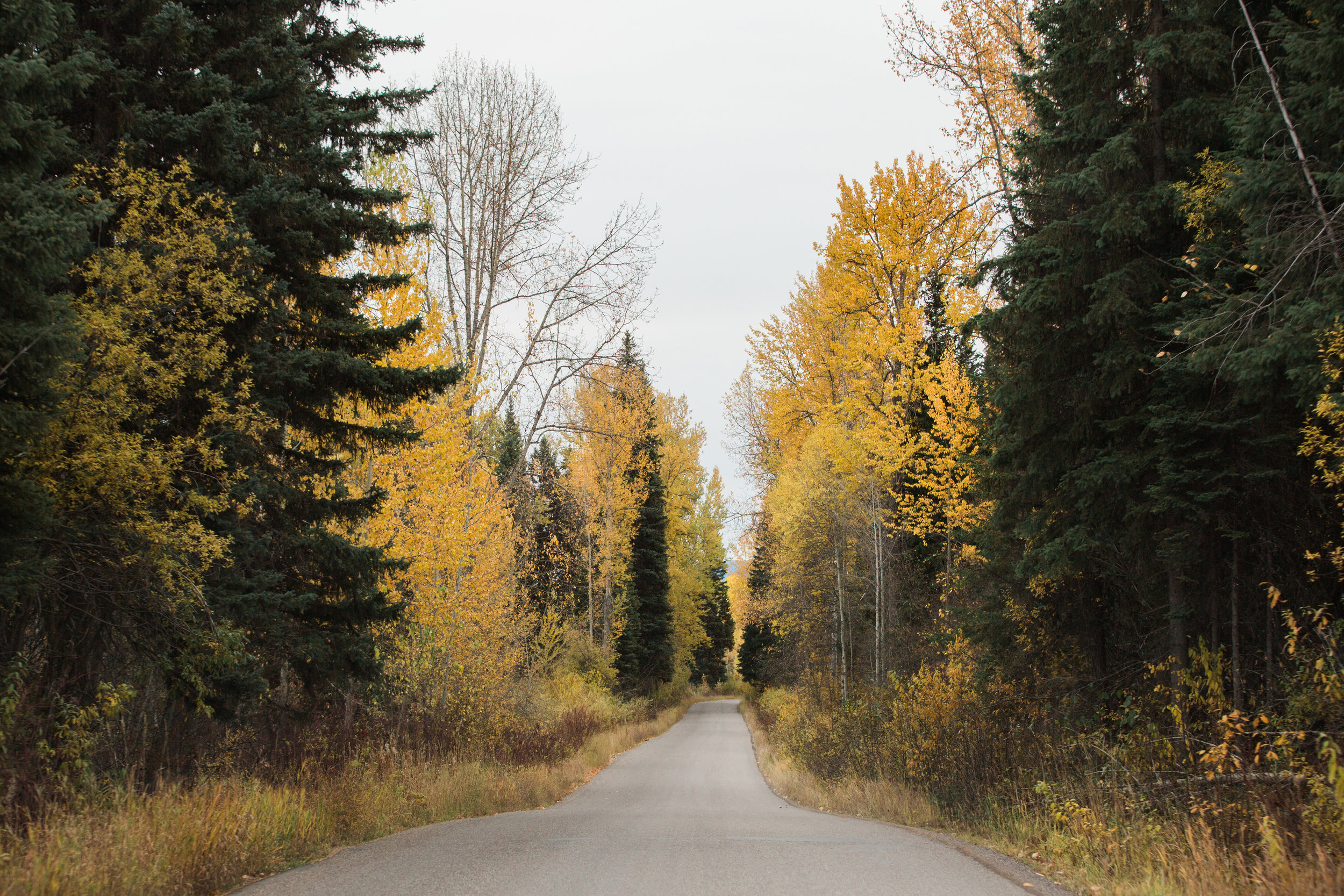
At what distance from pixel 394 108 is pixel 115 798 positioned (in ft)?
27.4

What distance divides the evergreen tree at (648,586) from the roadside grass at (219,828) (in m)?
24.2

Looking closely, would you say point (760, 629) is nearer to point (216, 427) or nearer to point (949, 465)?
point (949, 465)

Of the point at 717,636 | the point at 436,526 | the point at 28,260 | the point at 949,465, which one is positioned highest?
the point at 949,465

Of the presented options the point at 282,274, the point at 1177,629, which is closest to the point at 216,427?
the point at 282,274

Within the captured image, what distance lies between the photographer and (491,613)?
47.2 feet

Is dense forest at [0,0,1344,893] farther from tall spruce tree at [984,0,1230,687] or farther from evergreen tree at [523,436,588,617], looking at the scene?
evergreen tree at [523,436,588,617]

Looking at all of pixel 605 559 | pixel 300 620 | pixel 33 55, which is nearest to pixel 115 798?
pixel 300 620

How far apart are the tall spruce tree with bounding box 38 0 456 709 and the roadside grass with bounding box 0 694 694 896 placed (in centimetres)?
114

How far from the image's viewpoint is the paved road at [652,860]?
589 centimetres

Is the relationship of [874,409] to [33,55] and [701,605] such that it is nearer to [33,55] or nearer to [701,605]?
[33,55]

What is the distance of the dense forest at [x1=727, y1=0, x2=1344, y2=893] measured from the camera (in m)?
6.21

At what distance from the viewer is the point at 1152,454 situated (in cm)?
809

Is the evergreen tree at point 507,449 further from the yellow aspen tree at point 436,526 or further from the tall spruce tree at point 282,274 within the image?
the tall spruce tree at point 282,274

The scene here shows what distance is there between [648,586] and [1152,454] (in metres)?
31.8
